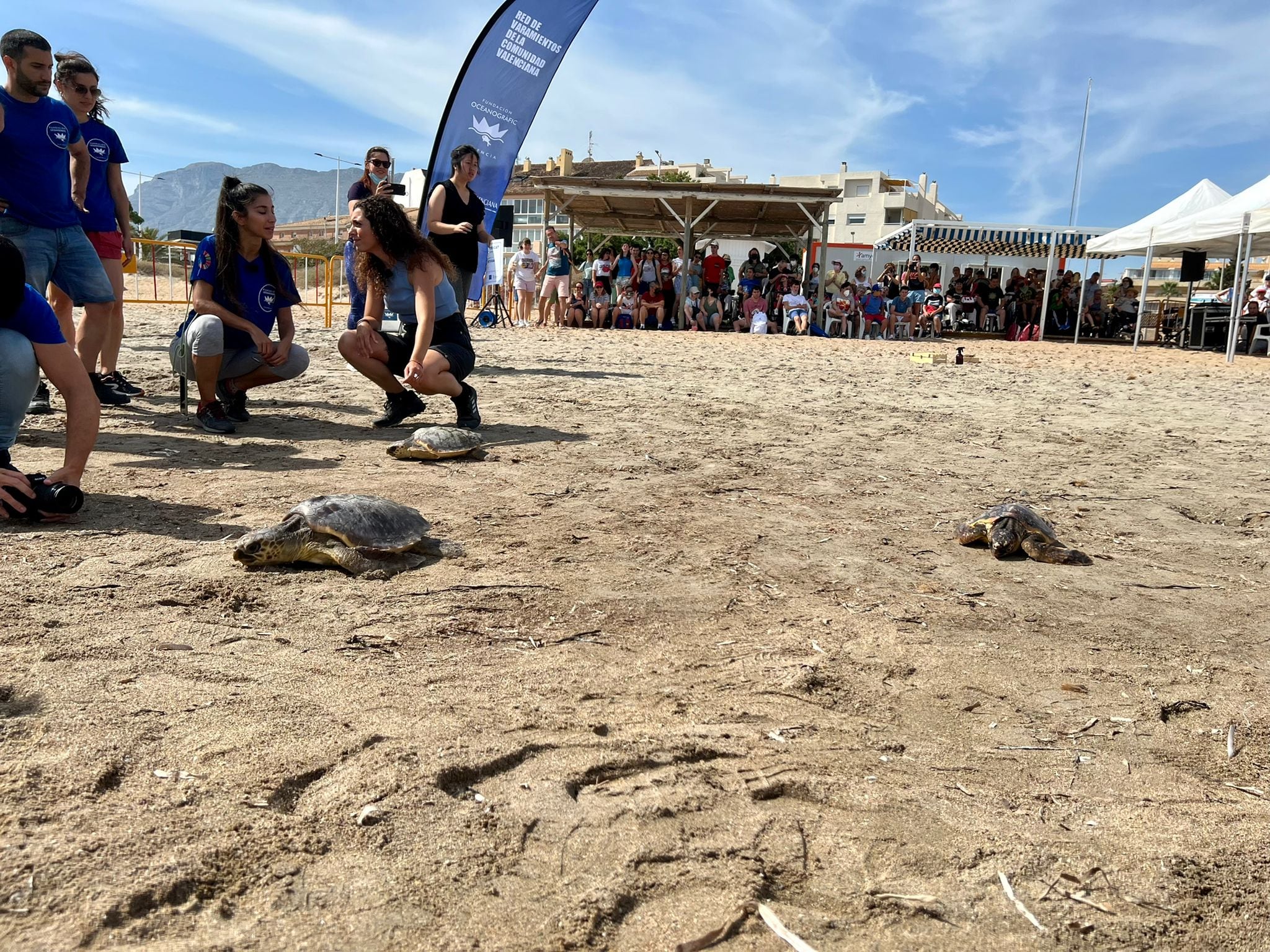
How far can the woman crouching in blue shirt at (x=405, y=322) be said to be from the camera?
495 cm

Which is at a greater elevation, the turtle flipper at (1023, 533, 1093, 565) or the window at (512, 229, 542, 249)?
the window at (512, 229, 542, 249)

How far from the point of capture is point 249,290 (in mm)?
5004

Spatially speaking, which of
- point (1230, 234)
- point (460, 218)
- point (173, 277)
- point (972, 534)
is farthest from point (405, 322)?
point (173, 277)

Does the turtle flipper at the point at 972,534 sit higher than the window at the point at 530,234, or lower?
lower

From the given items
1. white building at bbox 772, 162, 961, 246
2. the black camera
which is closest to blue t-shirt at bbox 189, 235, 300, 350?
the black camera

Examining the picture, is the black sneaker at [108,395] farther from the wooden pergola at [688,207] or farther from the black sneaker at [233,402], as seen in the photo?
the wooden pergola at [688,207]

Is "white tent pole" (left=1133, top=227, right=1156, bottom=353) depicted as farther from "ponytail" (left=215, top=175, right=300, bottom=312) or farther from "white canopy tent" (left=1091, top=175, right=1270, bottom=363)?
"ponytail" (left=215, top=175, right=300, bottom=312)

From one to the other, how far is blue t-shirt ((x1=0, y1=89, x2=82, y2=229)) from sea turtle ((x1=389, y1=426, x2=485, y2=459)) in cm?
213

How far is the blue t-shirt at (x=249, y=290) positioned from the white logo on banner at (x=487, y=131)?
15.2ft

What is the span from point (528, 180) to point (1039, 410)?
12.5 m

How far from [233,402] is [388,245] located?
1336 millimetres

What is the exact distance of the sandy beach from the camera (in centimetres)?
138

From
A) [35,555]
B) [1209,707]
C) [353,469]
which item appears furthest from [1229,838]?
[353,469]

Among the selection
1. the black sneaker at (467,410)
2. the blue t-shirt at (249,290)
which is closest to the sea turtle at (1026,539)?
the black sneaker at (467,410)
